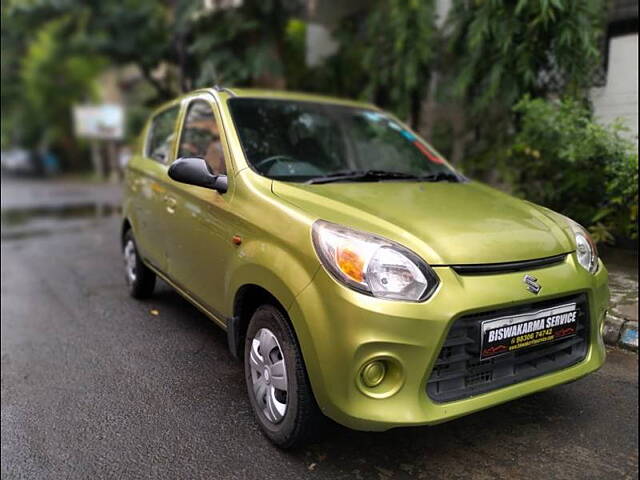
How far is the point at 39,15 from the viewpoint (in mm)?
13055

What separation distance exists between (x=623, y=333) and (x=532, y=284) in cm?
174

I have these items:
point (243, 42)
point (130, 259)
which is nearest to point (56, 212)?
point (243, 42)

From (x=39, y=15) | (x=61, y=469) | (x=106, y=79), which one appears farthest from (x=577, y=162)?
(x=106, y=79)

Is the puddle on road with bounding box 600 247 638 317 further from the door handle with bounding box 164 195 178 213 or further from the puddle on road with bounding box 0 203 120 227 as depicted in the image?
the puddle on road with bounding box 0 203 120 227

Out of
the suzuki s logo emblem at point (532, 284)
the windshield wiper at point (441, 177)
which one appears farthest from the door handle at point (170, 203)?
the suzuki s logo emblem at point (532, 284)

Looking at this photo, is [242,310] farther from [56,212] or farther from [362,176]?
[56,212]

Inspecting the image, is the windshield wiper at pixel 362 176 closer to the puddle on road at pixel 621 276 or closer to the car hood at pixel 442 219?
the car hood at pixel 442 219

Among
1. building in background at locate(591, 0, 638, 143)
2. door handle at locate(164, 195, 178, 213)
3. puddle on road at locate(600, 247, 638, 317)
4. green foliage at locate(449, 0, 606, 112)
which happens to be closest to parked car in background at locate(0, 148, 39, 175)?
green foliage at locate(449, 0, 606, 112)

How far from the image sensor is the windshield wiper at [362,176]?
3008mm

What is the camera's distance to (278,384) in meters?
2.38

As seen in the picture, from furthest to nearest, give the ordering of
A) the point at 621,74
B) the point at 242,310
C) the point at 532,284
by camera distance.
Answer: the point at 621,74 → the point at 242,310 → the point at 532,284

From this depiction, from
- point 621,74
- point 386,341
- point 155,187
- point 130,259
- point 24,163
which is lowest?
point 24,163

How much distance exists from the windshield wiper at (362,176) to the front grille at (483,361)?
1.26 meters

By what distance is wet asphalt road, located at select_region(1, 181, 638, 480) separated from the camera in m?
2.33
